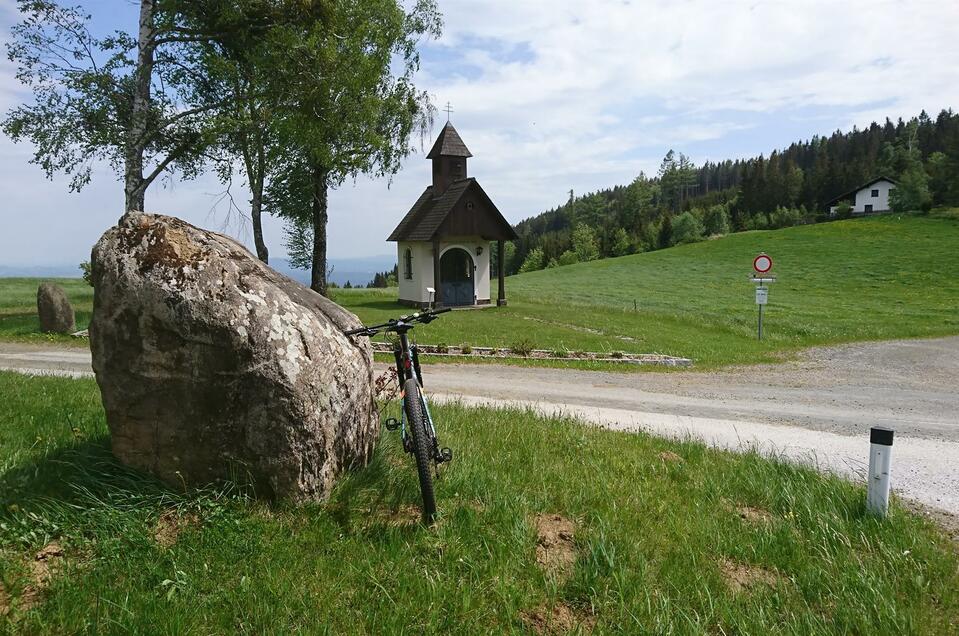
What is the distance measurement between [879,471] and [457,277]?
2780 centimetres

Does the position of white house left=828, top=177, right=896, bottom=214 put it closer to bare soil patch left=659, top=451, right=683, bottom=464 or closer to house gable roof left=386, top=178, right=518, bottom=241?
house gable roof left=386, top=178, right=518, bottom=241

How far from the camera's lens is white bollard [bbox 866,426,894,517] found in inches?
193

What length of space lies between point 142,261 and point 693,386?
1154 cm

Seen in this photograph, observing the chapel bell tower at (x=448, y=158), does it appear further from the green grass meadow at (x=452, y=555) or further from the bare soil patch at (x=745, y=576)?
the bare soil patch at (x=745, y=576)

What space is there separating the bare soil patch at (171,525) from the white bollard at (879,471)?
5.23 meters

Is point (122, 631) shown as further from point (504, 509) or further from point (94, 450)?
point (504, 509)

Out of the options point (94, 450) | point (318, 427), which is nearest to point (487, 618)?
point (318, 427)

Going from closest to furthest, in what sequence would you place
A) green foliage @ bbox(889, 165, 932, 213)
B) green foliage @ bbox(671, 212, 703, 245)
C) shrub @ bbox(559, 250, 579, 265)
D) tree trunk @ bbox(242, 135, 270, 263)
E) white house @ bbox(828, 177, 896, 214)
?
tree trunk @ bbox(242, 135, 270, 263), green foliage @ bbox(889, 165, 932, 213), white house @ bbox(828, 177, 896, 214), green foliage @ bbox(671, 212, 703, 245), shrub @ bbox(559, 250, 579, 265)

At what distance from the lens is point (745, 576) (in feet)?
13.7

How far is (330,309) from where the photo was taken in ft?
18.3

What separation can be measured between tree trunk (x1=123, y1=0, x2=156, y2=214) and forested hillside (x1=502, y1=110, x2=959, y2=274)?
64.0 m

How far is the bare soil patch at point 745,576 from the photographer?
403cm

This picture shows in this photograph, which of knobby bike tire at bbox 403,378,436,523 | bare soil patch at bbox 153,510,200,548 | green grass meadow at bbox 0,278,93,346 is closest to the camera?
bare soil patch at bbox 153,510,200,548

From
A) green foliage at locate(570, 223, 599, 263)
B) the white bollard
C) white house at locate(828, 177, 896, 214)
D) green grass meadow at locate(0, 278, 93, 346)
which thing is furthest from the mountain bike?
white house at locate(828, 177, 896, 214)
